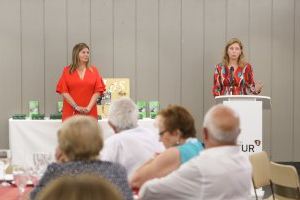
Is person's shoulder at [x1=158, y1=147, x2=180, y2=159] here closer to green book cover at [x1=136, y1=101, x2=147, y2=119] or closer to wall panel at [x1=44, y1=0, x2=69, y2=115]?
green book cover at [x1=136, y1=101, x2=147, y2=119]

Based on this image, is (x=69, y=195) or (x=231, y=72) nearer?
(x=69, y=195)

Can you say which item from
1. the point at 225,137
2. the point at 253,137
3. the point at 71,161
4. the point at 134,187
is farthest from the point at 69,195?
the point at 253,137

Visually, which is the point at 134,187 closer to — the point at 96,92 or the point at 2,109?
the point at 96,92

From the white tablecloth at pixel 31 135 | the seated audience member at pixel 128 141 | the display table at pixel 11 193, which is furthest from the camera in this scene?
the white tablecloth at pixel 31 135

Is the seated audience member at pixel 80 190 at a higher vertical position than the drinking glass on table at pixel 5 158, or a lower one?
higher

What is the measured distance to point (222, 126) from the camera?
2670mm

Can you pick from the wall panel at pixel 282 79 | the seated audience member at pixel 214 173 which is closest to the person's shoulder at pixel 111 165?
the seated audience member at pixel 214 173

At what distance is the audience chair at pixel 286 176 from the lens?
4.00 metres

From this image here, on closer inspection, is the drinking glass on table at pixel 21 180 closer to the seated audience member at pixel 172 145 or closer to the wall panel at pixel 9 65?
the seated audience member at pixel 172 145

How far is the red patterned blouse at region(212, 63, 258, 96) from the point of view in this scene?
22.2 ft

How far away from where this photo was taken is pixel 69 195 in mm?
1053

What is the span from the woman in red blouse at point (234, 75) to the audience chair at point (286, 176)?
101 inches

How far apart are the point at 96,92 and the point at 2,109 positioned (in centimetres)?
190

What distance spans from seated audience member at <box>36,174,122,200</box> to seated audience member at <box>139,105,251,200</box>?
1534 millimetres
